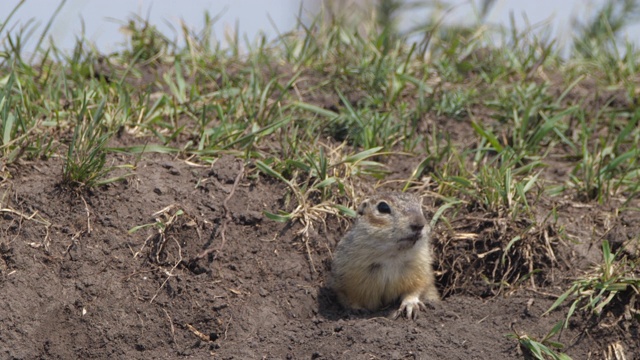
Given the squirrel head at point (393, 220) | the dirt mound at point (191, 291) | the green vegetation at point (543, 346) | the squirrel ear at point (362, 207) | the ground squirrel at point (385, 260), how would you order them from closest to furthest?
the green vegetation at point (543, 346) < the dirt mound at point (191, 291) < the squirrel head at point (393, 220) < the ground squirrel at point (385, 260) < the squirrel ear at point (362, 207)

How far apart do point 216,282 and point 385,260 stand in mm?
1073

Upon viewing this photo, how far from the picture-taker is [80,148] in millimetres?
5270

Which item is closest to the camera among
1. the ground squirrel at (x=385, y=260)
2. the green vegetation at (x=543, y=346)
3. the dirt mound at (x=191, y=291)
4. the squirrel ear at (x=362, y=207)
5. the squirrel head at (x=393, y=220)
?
Result: the green vegetation at (x=543, y=346)

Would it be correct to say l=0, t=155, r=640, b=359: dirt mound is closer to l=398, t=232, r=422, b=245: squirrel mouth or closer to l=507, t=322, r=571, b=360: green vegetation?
l=507, t=322, r=571, b=360: green vegetation

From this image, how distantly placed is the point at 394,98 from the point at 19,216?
9.80ft

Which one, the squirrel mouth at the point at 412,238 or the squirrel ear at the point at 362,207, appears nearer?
the squirrel mouth at the point at 412,238

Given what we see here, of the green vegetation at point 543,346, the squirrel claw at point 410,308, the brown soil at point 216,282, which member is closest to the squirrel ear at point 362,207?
the brown soil at point 216,282

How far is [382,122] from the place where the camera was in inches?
253

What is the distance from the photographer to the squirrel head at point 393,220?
17.3 feet

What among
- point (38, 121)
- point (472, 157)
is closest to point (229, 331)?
point (38, 121)

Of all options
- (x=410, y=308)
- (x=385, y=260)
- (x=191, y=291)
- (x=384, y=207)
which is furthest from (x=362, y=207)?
(x=191, y=291)

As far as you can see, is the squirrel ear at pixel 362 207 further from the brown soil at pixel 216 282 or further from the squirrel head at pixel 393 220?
the brown soil at pixel 216 282

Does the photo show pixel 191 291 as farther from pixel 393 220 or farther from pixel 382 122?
pixel 382 122

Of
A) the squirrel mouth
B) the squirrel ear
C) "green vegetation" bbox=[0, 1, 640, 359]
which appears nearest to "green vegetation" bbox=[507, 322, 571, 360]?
"green vegetation" bbox=[0, 1, 640, 359]
